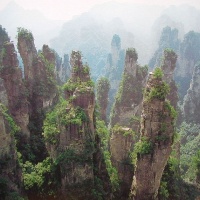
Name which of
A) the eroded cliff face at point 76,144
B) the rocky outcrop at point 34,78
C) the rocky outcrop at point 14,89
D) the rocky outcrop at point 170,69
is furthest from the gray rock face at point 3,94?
the rocky outcrop at point 170,69

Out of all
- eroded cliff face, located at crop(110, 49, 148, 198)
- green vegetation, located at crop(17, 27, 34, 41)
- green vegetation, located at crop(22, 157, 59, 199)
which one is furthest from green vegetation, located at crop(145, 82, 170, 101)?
green vegetation, located at crop(17, 27, 34, 41)

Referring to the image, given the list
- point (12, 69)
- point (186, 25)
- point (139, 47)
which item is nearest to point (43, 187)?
point (12, 69)

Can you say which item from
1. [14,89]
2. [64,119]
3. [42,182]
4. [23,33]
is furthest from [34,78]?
[42,182]

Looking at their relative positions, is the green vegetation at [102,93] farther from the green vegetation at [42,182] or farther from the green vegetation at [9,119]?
the green vegetation at [42,182]

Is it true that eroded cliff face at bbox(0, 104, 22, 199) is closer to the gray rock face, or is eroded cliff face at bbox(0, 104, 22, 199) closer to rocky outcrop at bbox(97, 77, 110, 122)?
the gray rock face

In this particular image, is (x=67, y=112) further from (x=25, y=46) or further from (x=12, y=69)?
(x=25, y=46)

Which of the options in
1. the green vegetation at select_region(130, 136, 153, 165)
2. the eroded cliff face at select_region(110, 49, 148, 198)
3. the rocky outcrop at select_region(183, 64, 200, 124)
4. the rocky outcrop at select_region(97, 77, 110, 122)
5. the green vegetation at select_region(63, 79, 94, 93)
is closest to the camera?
the green vegetation at select_region(130, 136, 153, 165)

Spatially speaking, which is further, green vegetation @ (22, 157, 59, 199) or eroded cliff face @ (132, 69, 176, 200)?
green vegetation @ (22, 157, 59, 199)
